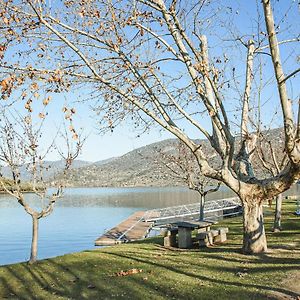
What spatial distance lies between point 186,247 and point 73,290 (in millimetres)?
6222

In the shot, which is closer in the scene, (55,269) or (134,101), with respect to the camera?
(134,101)

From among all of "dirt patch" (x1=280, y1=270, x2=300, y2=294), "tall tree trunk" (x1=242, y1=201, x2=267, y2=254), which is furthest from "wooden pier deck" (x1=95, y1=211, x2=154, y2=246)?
"dirt patch" (x1=280, y1=270, x2=300, y2=294)

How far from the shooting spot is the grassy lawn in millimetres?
6781

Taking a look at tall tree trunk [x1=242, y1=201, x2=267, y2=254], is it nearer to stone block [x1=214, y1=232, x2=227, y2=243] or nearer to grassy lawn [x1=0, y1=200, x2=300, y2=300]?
grassy lawn [x1=0, y1=200, x2=300, y2=300]

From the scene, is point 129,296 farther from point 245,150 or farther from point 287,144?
point 245,150

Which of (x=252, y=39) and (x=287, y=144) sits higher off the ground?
(x=252, y=39)

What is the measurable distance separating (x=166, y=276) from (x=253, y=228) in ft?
9.37

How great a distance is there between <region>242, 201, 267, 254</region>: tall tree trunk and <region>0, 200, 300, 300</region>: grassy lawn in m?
0.33

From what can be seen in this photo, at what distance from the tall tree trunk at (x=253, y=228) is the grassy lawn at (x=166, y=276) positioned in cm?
33

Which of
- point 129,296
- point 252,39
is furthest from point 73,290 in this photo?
point 252,39

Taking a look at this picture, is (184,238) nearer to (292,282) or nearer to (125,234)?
(292,282)

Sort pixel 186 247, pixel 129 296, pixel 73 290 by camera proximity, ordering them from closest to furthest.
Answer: pixel 129 296, pixel 73 290, pixel 186 247

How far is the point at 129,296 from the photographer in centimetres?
678

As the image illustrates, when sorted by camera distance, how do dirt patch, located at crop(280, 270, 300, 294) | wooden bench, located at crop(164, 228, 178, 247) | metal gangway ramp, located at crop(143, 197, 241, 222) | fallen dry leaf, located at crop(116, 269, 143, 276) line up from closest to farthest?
1. dirt patch, located at crop(280, 270, 300, 294)
2. fallen dry leaf, located at crop(116, 269, 143, 276)
3. wooden bench, located at crop(164, 228, 178, 247)
4. metal gangway ramp, located at crop(143, 197, 241, 222)
